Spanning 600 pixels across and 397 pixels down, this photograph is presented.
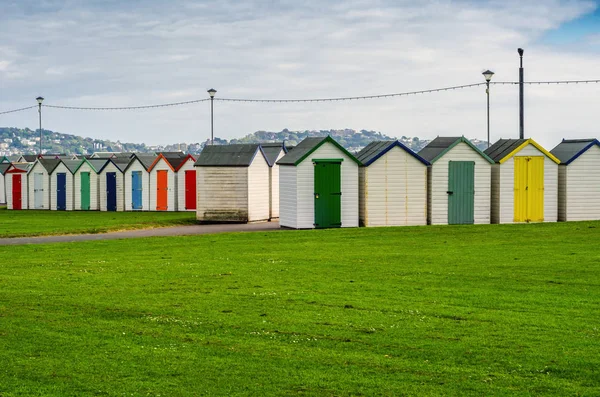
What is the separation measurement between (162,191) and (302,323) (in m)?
42.3

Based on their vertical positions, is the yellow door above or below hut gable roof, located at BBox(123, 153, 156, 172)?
below

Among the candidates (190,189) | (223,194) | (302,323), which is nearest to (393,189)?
(223,194)

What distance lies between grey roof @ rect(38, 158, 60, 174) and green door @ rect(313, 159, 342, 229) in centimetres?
3021

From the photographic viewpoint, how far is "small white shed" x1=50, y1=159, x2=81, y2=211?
6262 cm

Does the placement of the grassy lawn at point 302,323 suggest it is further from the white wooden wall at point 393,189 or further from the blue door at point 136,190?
the blue door at point 136,190

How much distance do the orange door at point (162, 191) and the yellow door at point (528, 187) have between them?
951 inches

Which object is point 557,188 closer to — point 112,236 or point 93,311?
point 112,236

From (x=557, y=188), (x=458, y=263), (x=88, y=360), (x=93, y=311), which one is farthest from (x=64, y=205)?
(x=88, y=360)

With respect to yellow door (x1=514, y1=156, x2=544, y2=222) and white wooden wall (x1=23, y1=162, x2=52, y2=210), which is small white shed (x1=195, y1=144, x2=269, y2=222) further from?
white wooden wall (x1=23, y1=162, x2=52, y2=210)

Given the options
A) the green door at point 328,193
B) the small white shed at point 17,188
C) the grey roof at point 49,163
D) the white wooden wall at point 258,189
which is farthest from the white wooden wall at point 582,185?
the small white shed at point 17,188

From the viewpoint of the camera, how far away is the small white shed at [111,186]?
5956 centimetres

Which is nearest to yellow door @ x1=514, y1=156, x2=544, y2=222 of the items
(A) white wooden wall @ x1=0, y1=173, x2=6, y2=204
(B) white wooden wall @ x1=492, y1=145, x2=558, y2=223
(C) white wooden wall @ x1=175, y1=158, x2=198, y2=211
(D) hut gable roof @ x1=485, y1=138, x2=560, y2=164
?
(B) white wooden wall @ x1=492, y1=145, x2=558, y2=223

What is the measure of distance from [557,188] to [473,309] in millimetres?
26475

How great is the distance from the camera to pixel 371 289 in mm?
20484
